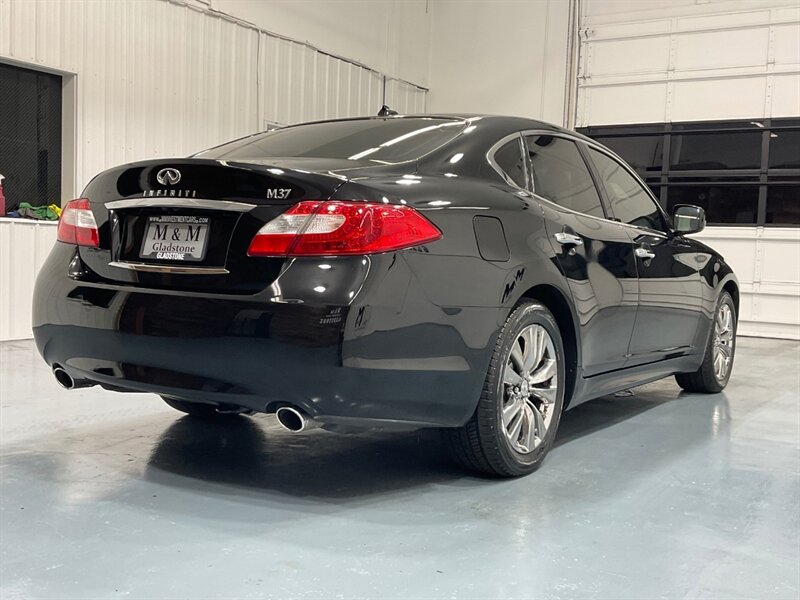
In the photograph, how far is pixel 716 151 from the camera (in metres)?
10.4

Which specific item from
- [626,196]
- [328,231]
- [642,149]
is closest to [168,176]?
[328,231]

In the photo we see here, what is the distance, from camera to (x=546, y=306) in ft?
9.54

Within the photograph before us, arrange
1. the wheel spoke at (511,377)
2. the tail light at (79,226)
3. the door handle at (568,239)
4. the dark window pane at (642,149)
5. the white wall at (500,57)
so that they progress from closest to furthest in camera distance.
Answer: the tail light at (79,226) < the wheel spoke at (511,377) < the door handle at (568,239) < the dark window pane at (642,149) < the white wall at (500,57)

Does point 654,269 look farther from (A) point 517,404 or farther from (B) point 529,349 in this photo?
(A) point 517,404

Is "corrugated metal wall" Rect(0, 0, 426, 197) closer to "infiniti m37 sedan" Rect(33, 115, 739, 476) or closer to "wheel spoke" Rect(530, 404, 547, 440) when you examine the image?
"infiniti m37 sedan" Rect(33, 115, 739, 476)

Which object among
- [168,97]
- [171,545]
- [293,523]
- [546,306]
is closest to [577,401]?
[546,306]

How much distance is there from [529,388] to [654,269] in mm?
1185

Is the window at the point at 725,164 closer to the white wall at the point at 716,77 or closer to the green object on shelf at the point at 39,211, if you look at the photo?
the white wall at the point at 716,77

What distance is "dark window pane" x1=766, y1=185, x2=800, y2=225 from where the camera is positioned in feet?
32.3

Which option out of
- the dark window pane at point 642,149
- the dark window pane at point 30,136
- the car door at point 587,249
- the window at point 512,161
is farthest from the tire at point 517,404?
the dark window pane at point 642,149

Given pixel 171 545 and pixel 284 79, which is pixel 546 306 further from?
pixel 284 79

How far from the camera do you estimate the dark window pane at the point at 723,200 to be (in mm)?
10156

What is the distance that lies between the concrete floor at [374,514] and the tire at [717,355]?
0.83 metres

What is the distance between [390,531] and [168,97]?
22.7 ft
